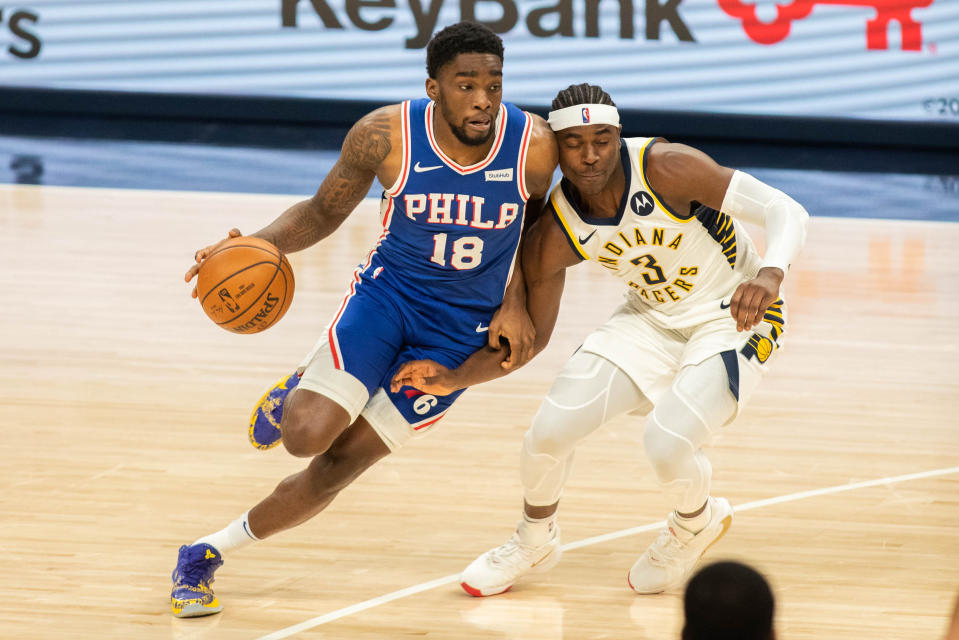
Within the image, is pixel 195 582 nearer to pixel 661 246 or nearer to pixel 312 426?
pixel 312 426

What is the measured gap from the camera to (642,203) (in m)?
4.16

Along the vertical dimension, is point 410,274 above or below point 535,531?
above

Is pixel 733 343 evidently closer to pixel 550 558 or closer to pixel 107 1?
pixel 550 558

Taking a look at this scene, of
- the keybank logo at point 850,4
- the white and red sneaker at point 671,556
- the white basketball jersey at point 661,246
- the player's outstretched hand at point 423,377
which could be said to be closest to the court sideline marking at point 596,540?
the white and red sneaker at point 671,556

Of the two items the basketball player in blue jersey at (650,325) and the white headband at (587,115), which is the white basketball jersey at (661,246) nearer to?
the basketball player in blue jersey at (650,325)

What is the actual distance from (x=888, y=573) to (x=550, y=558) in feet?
3.97

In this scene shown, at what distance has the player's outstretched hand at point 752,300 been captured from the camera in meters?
3.71

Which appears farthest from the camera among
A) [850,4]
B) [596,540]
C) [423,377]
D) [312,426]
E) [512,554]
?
[850,4]

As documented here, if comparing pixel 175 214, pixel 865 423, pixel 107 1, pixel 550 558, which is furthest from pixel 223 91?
pixel 550 558

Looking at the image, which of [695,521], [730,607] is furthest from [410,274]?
[730,607]

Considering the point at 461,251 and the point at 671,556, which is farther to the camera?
the point at 671,556

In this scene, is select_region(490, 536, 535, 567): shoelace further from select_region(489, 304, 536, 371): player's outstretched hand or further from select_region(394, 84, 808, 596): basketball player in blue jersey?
select_region(489, 304, 536, 371): player's outstretched hand

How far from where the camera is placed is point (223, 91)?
46.6 ft

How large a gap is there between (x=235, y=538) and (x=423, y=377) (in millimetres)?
825
